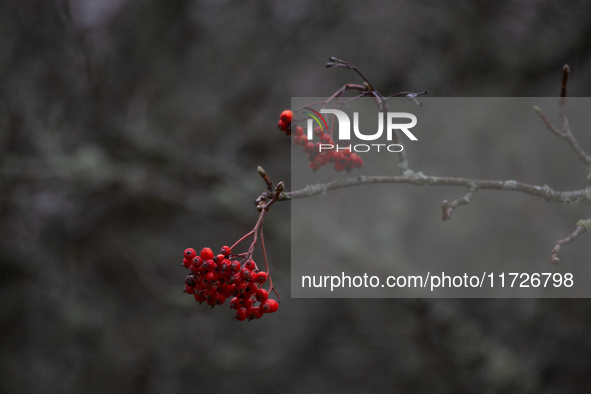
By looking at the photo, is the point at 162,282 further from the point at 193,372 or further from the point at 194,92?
the point at 194,92

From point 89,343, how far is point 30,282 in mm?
477

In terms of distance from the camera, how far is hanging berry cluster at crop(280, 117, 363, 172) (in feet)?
3.39

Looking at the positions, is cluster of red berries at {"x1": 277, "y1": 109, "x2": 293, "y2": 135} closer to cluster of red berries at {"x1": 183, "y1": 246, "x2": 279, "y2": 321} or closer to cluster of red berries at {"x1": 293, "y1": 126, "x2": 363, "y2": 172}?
cluster of red berries at {"x1": 293, "y1": 126, "x2": 363, "y2": 172}

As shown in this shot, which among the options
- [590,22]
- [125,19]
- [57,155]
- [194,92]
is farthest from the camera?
[194,92]

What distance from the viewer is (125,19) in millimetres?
2469

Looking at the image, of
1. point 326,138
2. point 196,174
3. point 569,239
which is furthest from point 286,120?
point 196,174

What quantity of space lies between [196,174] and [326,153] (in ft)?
5.19

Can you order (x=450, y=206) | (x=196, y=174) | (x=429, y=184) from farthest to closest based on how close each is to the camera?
(x=196, y=174) → (x=429, y=184) → (x=450, y=206)

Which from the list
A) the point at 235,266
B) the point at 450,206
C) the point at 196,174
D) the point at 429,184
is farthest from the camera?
the point at 196,174

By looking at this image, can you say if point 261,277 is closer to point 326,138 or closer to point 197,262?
point 197,262

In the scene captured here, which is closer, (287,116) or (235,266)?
(235,266)

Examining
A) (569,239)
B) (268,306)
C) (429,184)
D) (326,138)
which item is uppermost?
(326,138)

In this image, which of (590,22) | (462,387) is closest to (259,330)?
(462,387)

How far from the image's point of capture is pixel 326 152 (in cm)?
104
